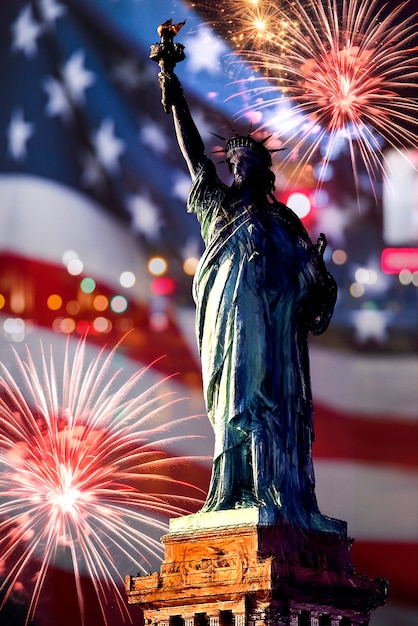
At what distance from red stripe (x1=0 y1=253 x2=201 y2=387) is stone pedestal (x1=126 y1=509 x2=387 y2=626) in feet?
29.3

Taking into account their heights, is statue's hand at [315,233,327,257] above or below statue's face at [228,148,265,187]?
below

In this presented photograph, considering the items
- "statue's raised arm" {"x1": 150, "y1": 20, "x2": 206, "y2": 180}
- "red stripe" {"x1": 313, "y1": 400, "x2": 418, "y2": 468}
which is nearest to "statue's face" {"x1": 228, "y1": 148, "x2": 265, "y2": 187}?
"statue's raised arm" {"x1": 150, "y1": 20, "x2": 206, "y2": 180}

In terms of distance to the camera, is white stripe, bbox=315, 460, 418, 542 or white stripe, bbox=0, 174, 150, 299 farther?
white stripe, bbox=0, 174, 150, 299

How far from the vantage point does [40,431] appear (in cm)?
2103

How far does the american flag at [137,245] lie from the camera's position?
2206 cm

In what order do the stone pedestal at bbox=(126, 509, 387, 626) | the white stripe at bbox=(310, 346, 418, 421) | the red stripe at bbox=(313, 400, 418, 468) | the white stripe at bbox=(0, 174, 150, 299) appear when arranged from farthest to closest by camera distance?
the white stripe at bbox=(0, 174, 150, 299) < the white stripe at bbox=(310, 346, 418, 421) < the red stripe at bbox=(313, 400, 418, 468) < the stone pedestal at bbox=(126, 509, 387, 626)

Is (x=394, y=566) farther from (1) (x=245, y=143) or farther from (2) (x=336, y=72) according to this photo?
(1) (x=245, y=143)

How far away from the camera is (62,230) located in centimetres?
2305

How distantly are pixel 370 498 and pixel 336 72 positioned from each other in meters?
6.11

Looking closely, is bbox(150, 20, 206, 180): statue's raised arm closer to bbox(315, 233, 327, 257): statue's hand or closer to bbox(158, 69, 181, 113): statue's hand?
bbox(158, 69, 181, 113): statue's hand

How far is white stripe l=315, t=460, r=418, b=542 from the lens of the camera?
2197 centimetres

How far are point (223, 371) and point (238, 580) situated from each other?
1961 mm

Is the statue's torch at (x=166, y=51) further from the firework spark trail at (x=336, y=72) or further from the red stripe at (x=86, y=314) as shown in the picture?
the red stripe at (x=86, y=314)

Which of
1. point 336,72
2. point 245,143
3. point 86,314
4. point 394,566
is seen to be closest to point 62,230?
point 86,314
